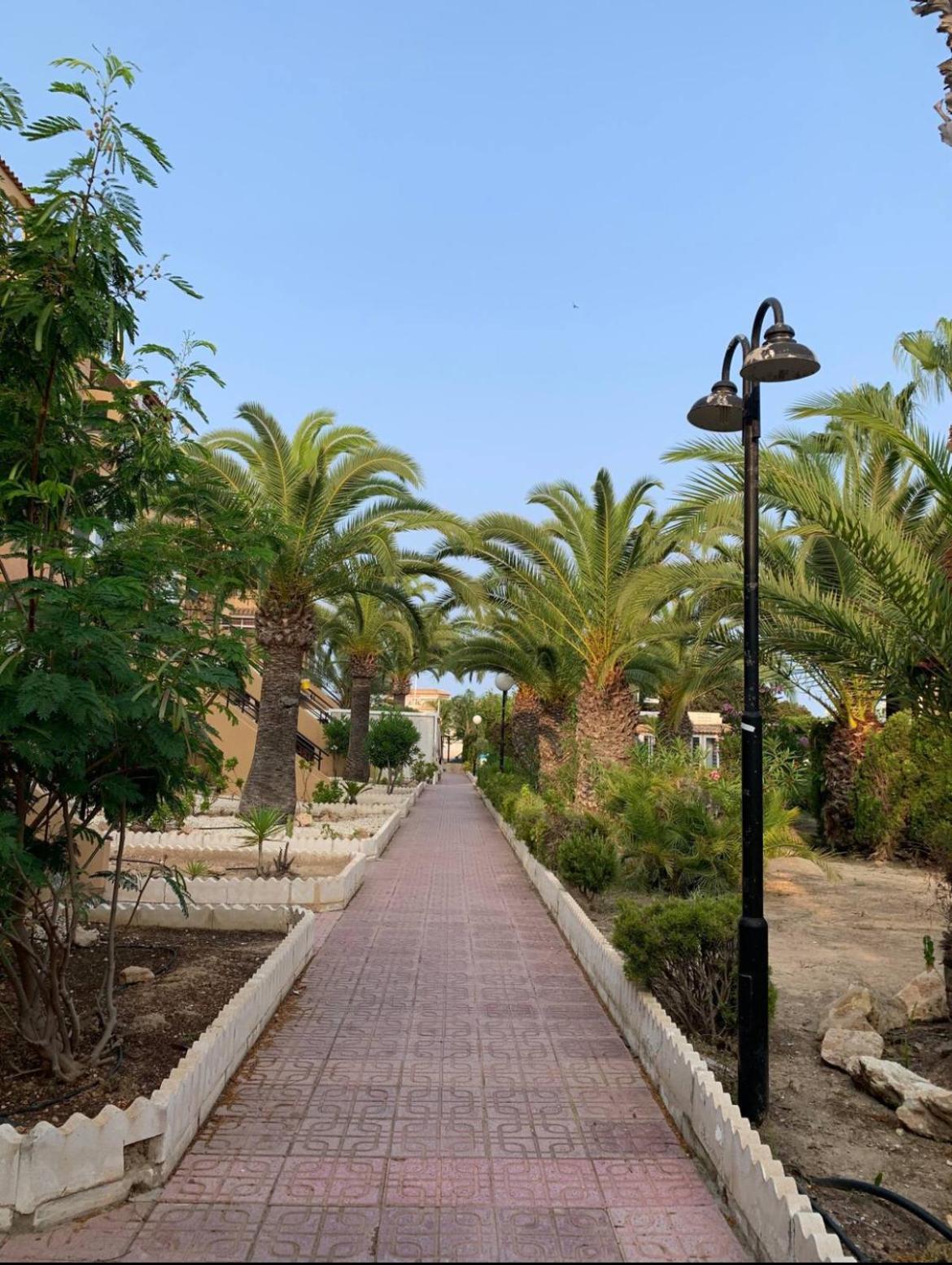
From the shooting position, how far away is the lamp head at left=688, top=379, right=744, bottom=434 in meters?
5.46

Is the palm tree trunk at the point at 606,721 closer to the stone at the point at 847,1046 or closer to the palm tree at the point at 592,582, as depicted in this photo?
the palm tree at the point at 592,582

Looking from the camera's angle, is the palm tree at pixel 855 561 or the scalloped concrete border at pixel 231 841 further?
the scalloped concrete border at pixel 231 841

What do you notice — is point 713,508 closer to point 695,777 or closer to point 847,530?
point 847,530

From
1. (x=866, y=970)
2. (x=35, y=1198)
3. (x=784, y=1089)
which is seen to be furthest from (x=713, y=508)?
(x=35, y=1198)

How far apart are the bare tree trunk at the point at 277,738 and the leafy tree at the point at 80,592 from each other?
10104 mm

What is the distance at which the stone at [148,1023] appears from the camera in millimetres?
5398

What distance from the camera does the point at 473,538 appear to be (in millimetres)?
16797

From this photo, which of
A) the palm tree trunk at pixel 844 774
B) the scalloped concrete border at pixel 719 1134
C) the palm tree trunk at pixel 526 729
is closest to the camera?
the scalloped concrete border at pixel 719 1134

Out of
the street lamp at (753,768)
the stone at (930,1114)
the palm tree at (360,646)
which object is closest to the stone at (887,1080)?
the stone at (930,1114)

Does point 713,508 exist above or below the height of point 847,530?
above

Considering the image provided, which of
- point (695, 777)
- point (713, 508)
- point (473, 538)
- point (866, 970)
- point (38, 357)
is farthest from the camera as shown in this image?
point (473, 538)

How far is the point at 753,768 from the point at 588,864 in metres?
5.37

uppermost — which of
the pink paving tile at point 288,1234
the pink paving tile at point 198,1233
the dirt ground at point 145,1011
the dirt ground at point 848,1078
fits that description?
the dirt ground at point 145,1011

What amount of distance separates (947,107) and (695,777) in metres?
7.93
